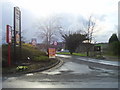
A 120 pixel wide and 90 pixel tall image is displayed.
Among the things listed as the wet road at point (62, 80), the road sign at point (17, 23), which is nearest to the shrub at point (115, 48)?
the road sign at point (17, 23)

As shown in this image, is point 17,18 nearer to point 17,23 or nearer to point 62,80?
point 17,23

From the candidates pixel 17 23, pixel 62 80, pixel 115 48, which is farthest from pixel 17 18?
pixel 115 48

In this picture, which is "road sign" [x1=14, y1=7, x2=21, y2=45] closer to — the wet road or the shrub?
the wet road

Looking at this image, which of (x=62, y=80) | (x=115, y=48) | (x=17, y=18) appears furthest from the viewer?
(x=115, y=48)

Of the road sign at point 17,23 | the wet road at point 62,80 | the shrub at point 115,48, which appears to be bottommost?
the wet road at point 62,80

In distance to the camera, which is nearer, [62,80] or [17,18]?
[62,80]

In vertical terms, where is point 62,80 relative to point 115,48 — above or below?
below

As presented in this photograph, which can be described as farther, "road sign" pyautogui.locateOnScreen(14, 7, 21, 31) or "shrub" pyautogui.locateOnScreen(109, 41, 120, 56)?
"shrub" pyautogui.locateOnScreen(109, 41, 120, 56)

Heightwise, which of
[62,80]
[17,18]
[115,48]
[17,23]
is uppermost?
[17,18]

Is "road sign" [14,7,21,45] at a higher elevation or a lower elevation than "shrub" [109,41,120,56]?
higher

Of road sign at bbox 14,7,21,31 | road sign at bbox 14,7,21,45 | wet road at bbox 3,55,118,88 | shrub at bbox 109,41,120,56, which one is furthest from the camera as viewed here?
shrub at bbox 109,41,120,56

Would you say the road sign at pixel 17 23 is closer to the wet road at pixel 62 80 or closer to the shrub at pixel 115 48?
the wet road at pixel 62 80

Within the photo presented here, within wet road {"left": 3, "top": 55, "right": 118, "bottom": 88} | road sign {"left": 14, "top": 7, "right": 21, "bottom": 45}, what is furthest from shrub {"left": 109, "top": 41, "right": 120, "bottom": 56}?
wet road {"left": 3, "top": 55, "right": 118, "bottom": 88}

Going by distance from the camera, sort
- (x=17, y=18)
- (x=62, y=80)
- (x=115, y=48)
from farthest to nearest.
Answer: (x=115, y=48), (x=17, y=18), (x=62, y=80)
